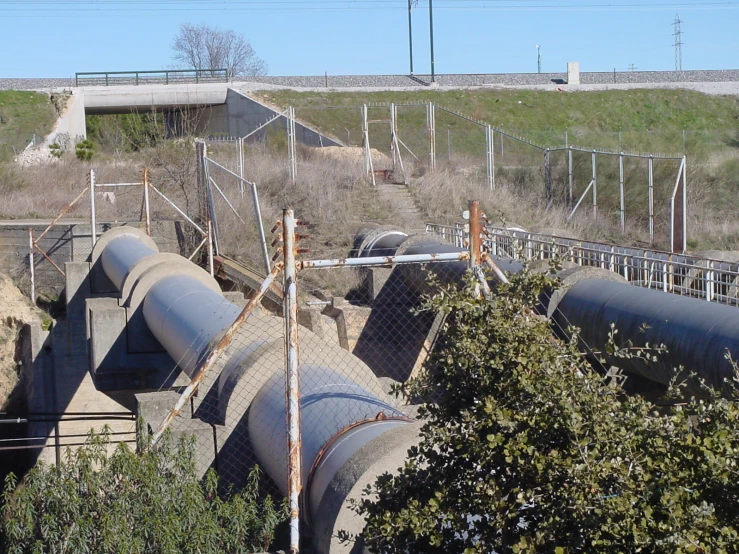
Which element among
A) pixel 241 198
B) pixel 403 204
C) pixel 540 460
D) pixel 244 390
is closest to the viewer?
pixel 540 460

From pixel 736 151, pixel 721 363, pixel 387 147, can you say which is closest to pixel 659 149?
pixel 736 151

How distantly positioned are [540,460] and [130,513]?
2.51 meters

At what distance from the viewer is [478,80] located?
55.7 meters

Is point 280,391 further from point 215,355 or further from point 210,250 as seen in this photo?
point 210,250

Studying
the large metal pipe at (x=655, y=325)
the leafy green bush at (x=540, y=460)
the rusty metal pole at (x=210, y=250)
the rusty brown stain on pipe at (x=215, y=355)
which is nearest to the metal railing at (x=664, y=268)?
the large metal pipe at (x=655, y=325)

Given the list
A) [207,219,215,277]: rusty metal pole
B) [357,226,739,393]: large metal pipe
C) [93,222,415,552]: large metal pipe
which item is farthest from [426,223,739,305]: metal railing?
[207,219,215,277]: rusty metal pole

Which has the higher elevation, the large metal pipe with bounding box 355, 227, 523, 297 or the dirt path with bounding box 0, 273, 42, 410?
the large metal pipe with bounding box 355, 227, 523, 297

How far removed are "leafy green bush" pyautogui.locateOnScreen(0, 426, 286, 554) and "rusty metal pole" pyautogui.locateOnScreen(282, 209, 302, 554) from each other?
17 cm

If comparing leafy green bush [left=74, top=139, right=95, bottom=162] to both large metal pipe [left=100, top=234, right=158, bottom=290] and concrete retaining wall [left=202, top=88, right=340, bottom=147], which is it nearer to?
concrete retaining wall [left=202, top=88, right=340, bottom=147]

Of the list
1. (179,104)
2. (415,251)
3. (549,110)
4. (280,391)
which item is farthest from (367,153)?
(549,110)

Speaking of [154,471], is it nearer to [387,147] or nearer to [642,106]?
[387,147]

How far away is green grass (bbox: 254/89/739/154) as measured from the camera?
149ft

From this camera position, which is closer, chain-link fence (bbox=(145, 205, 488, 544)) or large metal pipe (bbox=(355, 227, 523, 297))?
chain-link fence (bbox=(145, 205, 488, 544))

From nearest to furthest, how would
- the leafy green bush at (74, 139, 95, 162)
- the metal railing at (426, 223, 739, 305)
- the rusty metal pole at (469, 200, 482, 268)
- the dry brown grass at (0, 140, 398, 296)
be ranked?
the rusty metal pole at (469, 200, 482, 268), the metal railing at (426, 223, 739, 305), the dry brown grass at (0, 140, 398, 296), the leafy green bush at (74, 139, 95, 162)
